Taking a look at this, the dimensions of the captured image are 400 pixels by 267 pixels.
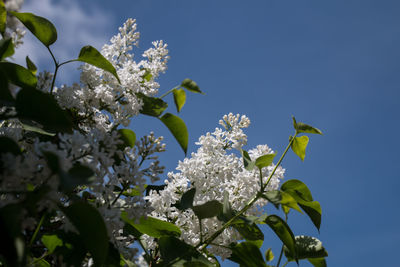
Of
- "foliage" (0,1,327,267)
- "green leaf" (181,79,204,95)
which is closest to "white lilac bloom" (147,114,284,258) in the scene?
"foliage" (0,1,327,267)

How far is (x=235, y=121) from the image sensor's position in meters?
2.18

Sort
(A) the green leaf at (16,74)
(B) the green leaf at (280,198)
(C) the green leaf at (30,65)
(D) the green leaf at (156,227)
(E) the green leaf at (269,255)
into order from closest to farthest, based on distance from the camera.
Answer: (A) the green leaf at (16,74)
(B) the green leaf at (280,198)
(D) the green leaf at (156,227)
(C) the green leaf at (30,65)
(E) the green leaf at (269,255)

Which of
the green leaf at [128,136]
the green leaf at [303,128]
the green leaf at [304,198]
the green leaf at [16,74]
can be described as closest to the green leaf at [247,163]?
the green leaf at [304,198]

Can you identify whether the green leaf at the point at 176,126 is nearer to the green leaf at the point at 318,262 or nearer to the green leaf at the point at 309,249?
the green leaf at the point at 309,249

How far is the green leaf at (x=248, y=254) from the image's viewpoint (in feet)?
4.97

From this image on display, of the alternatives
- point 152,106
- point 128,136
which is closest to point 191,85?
point 152,106

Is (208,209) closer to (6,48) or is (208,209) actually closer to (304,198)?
(304,198)

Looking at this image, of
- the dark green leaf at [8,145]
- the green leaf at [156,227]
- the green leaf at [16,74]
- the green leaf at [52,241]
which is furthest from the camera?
the green leaf at [156,227]

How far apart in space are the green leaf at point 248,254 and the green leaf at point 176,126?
1.64 feet

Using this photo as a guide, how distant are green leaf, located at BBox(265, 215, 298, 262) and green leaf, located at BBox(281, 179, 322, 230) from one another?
121mm

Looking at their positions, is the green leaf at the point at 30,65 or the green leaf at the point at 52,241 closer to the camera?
the green leaf at the point at 52,241

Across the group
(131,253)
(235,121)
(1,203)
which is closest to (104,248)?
(1,203)

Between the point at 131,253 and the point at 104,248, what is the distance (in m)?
0.44

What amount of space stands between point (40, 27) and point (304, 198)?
1275mm
